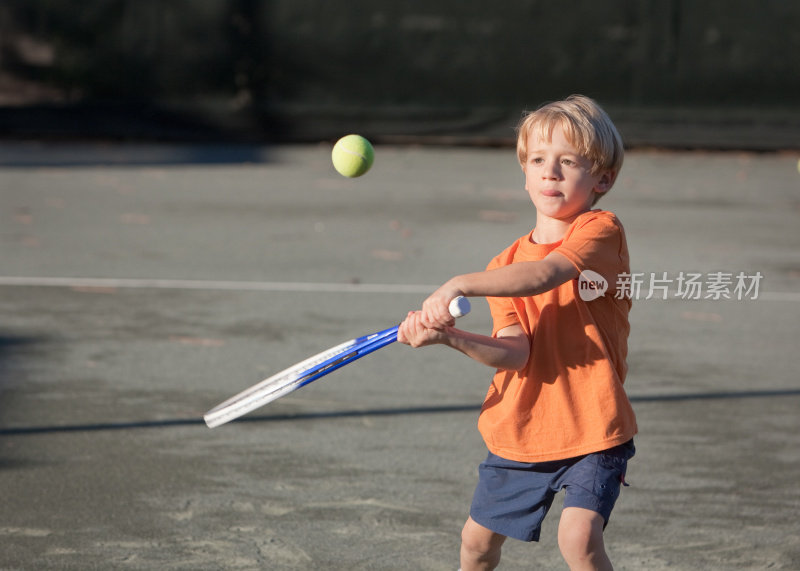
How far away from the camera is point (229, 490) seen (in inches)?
167

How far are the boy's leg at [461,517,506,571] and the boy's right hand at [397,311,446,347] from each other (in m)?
0.58

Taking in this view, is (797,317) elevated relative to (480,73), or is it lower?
lower

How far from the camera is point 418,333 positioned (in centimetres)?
290

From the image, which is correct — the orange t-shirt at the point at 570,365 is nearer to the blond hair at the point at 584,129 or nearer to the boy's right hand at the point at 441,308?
the blond hair at the point at 584,129

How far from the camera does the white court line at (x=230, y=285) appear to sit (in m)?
7.69

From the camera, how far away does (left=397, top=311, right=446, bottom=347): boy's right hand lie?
2883 millimetres

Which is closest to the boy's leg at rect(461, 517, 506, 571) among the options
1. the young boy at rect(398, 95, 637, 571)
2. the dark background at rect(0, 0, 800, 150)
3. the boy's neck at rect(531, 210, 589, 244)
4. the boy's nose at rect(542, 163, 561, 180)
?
the young boy at rect(398, 95, 637, 571)

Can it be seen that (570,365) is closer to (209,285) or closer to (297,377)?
(297,377)

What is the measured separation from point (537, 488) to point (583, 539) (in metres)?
0.23

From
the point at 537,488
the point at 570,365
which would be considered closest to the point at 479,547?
the point at 537,488

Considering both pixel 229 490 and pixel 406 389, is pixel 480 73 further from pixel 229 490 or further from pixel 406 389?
pixel 229 490

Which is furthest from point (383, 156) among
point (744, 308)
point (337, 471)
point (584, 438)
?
point (584, 438)

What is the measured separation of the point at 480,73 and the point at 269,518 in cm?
1221

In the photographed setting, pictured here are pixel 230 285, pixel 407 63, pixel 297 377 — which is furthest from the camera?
pixel 407 63
